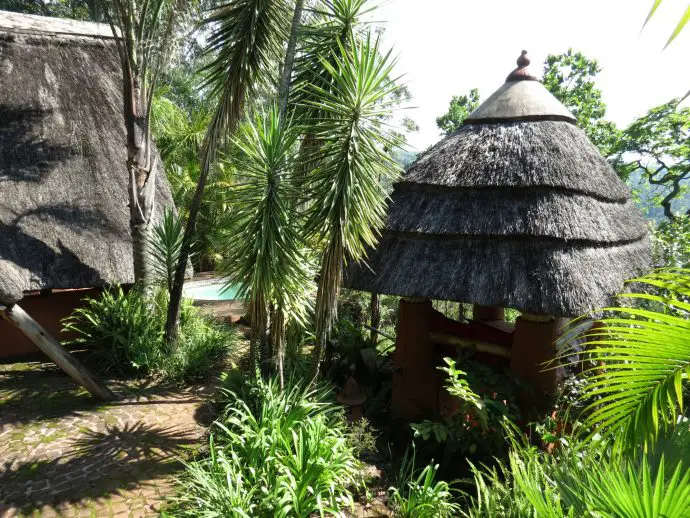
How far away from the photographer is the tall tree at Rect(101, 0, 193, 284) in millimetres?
5965

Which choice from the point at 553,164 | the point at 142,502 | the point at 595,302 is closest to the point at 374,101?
the point at 553,164

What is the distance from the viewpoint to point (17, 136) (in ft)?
21.2

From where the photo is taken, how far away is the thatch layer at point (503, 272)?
4.45 meters

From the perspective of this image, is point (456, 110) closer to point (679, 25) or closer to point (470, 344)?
point (470, 344)

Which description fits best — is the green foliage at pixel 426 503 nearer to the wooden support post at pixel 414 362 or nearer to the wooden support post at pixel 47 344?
the wooden support post at pixel 414 362

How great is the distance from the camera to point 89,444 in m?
4.54

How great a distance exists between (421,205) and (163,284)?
4.33 metres

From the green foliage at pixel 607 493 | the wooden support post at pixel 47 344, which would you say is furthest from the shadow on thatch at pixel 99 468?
the green foliage at pixel 607 493

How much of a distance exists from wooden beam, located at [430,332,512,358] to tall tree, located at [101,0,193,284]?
4.48 meters

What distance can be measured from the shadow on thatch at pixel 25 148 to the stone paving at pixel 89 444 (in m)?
2.89

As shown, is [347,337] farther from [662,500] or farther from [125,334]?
[662,500]

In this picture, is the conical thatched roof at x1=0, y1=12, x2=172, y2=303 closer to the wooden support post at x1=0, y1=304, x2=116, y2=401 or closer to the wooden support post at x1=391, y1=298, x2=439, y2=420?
the wooden support post at x1=0, y1=304, x2=116, y2=401

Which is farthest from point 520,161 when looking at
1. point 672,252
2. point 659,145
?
point 659,145

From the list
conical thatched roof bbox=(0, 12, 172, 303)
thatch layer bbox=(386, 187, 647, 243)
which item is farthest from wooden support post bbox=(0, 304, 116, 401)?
thatch layer bbox=(386, 187, 647, 243)
